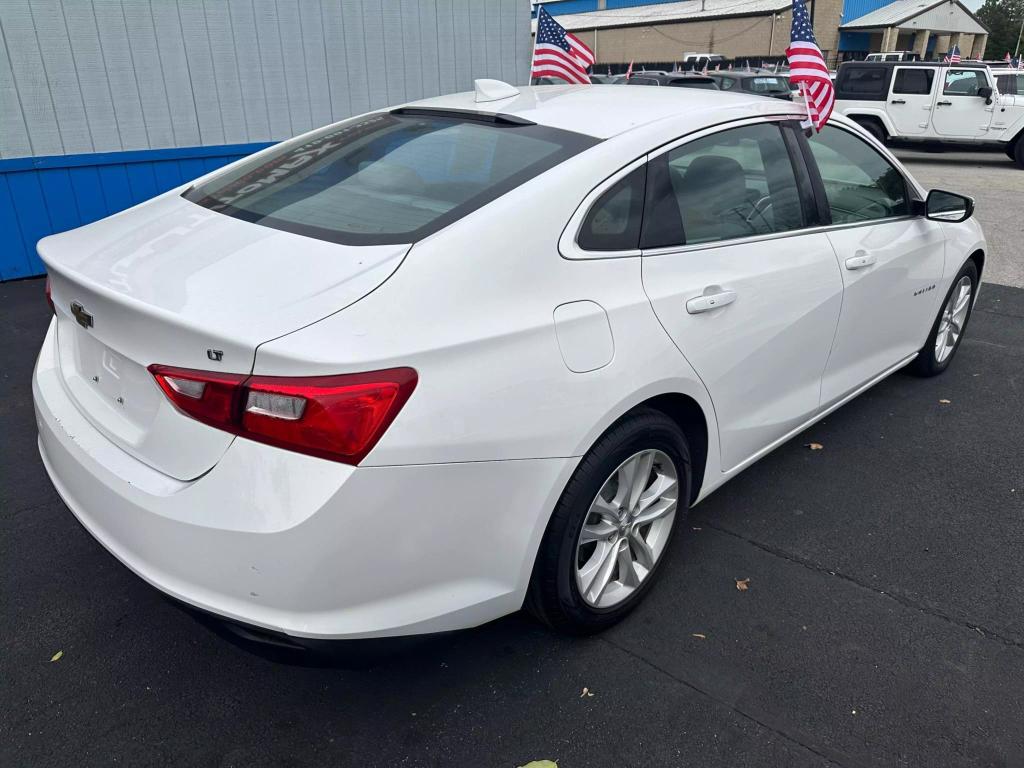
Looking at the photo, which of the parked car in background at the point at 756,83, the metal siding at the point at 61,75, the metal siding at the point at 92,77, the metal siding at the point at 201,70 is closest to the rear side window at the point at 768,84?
the parked car in background at the point at 756,83

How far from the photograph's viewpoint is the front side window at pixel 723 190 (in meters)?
2.55

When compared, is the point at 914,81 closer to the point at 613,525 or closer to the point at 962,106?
the point at 962,106

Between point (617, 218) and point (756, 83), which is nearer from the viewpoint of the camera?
point (617, 218)

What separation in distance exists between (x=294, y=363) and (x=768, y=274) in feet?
5.92

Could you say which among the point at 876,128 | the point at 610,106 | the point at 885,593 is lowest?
the point at 876,128

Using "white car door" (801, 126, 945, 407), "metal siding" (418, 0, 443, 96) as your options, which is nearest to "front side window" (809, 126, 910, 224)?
"white car door" (801, 126, 945, 407)

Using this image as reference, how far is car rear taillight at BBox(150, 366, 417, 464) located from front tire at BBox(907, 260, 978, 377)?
3758 millimetres

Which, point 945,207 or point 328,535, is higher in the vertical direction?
point 945,207

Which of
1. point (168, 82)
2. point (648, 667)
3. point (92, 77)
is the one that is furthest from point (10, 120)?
point (648, 667)

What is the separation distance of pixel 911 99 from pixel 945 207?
45.2 ft

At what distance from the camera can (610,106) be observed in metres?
2.79

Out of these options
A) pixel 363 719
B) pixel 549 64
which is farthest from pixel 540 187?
pixel 549 64

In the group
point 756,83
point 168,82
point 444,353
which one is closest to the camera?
point 444,353

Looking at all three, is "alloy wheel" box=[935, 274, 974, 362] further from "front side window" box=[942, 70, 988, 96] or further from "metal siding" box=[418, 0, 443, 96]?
"front side window" box=[942, 70, 988, 96]
